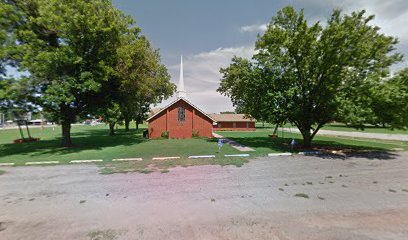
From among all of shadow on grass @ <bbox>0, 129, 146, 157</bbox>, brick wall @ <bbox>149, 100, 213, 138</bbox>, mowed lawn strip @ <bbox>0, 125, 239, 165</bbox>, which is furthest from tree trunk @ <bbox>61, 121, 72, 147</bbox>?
brick wall @ <bbox>149, 100, 213, 138</bbox>

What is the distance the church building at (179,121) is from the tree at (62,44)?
39.5 feet

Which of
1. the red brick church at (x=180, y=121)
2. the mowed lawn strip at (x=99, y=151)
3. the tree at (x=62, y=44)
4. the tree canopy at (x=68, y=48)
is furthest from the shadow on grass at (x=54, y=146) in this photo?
the red brick church at (x=180, y=121)

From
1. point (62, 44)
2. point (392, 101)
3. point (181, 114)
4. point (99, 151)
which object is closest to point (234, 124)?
point (181, 114)

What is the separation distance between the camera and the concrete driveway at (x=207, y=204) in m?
4.80

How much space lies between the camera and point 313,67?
56.1ft

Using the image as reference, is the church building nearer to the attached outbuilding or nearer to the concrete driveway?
the concrete driveway

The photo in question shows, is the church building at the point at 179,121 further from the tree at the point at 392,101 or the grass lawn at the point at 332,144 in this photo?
the tree at the point at 392,101

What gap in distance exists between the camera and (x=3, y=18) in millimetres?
15188

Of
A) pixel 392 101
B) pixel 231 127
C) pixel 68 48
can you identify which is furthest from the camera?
pixel 231 127

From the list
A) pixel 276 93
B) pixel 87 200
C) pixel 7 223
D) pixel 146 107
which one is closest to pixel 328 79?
pixel 276 93

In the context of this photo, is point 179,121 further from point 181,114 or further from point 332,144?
point 332,144

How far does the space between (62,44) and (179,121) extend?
1699 centimetres

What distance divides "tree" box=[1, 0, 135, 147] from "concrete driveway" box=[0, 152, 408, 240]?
26.8 ft

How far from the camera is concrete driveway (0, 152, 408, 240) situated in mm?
4805
